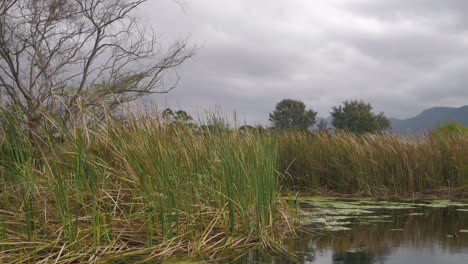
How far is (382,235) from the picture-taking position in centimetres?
486

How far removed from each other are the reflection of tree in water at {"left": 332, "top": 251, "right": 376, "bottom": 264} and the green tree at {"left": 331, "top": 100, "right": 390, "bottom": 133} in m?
37.2

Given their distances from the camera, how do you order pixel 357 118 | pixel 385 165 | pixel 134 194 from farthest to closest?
pixel 357 118, pixel 385 165, pixel 134 194

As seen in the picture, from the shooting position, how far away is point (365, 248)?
425 cm

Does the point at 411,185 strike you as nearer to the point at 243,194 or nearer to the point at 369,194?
the point at 369,194

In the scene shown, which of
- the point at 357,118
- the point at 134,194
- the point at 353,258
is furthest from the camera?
the point at 357,118

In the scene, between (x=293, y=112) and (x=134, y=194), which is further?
(x=293, y=112)

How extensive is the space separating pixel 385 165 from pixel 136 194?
6134 millimetres

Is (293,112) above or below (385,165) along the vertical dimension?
above

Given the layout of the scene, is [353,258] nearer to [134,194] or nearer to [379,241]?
[379,241]

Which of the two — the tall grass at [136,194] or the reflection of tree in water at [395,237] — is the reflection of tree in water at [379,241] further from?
the tall grass at [136,194]

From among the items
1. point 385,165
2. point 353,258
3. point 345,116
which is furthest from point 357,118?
point 353,258

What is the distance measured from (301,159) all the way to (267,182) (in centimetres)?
523

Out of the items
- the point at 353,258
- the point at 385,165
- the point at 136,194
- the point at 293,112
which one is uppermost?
the point at 293,112

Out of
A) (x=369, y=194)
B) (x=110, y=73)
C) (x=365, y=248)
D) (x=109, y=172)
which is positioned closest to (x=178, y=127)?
(x=109, y=172)
